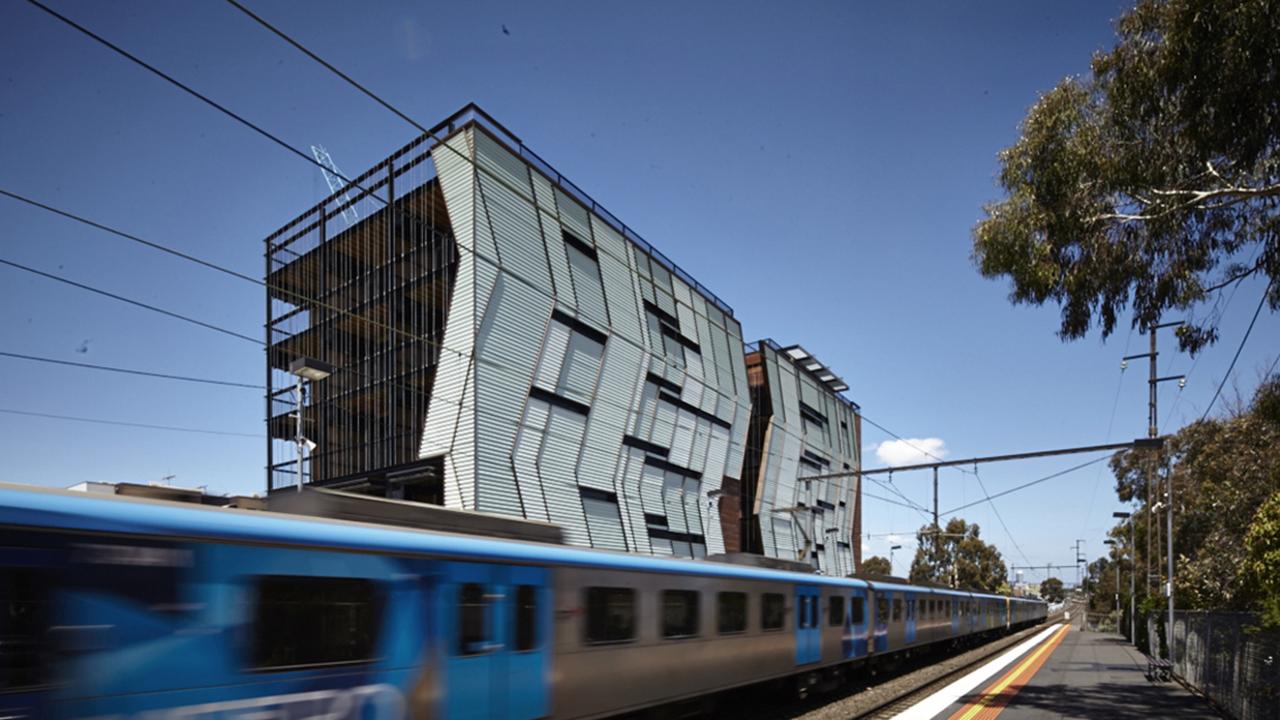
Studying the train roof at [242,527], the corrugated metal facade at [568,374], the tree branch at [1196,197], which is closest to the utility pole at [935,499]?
the corrugated metal facade at [568,374]

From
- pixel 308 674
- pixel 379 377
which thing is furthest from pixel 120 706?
pixel 379 377

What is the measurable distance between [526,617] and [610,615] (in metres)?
1.74

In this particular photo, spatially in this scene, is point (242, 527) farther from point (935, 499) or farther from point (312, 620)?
point (935, 499)

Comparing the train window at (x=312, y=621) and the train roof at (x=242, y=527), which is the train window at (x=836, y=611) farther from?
the train window at (x=312, y=621)

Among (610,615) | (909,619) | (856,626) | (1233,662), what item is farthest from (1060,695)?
(610,615)

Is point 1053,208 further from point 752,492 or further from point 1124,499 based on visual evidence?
point 1124,499

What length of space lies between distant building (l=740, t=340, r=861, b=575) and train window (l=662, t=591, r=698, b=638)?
2971 centimetres

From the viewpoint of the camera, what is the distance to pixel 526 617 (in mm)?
8773

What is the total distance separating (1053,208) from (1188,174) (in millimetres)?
2209

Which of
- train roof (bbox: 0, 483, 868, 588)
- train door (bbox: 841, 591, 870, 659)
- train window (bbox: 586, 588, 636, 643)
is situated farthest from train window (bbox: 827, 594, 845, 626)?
train roof (bbox: 0, 483, 868, 588)

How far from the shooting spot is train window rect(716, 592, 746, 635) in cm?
1289

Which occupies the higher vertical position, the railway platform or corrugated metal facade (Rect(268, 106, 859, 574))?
corrugated metal facade (Rect(268, 106, 859, 574))

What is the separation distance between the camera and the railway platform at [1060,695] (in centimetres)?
1458

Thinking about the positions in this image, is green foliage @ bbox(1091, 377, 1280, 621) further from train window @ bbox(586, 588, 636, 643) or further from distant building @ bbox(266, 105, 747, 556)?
distant building @ bbox(266, 105, 747, 556)
